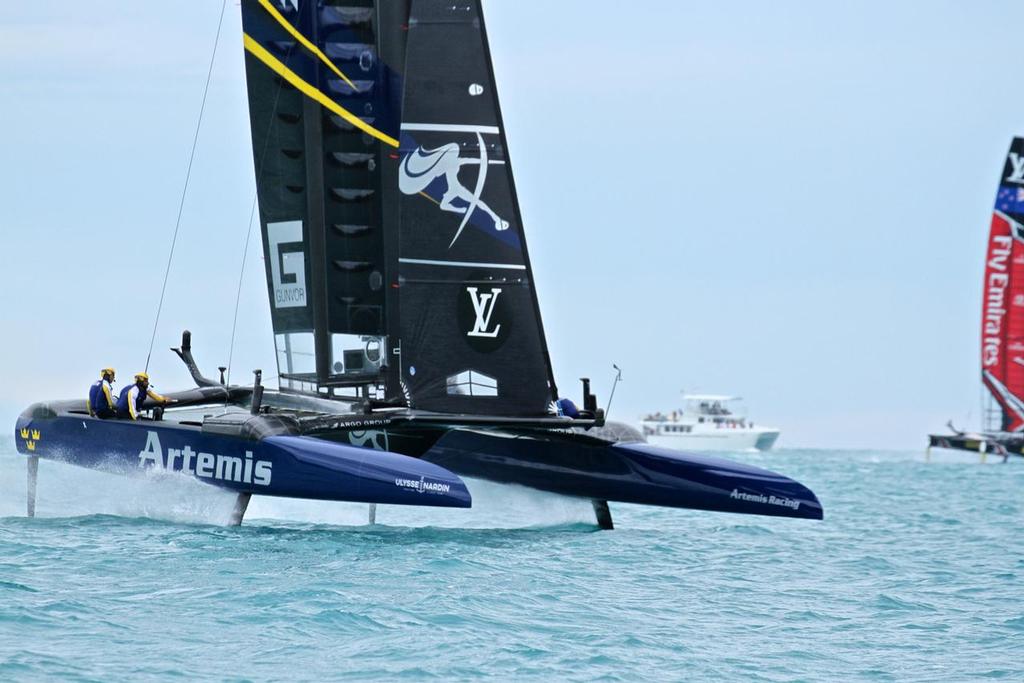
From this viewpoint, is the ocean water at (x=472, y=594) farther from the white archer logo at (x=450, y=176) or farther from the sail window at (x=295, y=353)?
the white archer logo at (x=450, y=176)

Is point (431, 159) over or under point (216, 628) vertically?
over

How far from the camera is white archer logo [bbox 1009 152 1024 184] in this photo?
34.6 metres

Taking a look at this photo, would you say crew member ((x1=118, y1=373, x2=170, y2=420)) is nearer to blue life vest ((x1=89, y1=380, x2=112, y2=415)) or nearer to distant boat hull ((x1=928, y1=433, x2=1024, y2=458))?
blue life vest ((x1=89, y1=380, x2=112, y2=415))

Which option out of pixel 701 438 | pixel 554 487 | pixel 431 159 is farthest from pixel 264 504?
pixel 701 438

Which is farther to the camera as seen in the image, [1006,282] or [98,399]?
[1006,282]

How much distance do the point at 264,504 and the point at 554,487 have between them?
271 cm

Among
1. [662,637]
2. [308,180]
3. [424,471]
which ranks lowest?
[662,637]

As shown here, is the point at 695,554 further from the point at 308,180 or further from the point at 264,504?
the point at 308,180

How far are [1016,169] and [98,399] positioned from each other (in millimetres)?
26426

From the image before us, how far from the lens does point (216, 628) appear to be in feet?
25.6

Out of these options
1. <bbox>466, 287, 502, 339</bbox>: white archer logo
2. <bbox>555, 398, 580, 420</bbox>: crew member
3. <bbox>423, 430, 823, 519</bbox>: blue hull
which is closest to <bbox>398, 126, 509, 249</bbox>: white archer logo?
<bbox>466, 287, 502, 339</bbox>: white archer logo

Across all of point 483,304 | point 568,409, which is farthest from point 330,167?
point 568,409

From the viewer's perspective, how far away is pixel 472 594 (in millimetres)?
9250

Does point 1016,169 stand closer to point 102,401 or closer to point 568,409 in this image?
point 568,409
